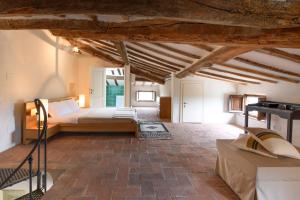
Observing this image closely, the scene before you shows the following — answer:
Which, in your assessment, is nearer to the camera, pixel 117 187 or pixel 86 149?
pixel 117 187

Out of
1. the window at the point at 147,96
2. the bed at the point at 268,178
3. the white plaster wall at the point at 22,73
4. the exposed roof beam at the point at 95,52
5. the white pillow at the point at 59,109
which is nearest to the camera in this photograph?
the bed at the point at 268,178

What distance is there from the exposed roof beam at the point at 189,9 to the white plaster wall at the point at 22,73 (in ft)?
9.63

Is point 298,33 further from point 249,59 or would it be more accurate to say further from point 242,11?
point 249,59

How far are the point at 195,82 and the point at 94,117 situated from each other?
4682mm

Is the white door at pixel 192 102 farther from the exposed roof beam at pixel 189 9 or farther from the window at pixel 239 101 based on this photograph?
the exposed roof beam at pixel 189 9

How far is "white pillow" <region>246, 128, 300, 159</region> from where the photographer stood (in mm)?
2727

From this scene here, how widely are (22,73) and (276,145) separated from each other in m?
5.25

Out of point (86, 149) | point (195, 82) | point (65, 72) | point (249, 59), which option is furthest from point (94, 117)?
point (195, 82)

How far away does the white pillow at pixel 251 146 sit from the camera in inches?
112

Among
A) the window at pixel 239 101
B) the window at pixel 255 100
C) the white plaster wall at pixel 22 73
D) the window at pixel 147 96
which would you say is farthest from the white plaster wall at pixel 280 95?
the window at pixel 147 96

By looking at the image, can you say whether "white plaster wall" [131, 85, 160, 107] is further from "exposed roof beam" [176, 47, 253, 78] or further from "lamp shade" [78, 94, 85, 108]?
"exposed roof beam" [176, 47, 253, 78]

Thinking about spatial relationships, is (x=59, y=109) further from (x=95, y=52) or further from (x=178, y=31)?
(x=178, y=31)

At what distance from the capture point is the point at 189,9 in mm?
2139

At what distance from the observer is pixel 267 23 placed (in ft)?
7.48
